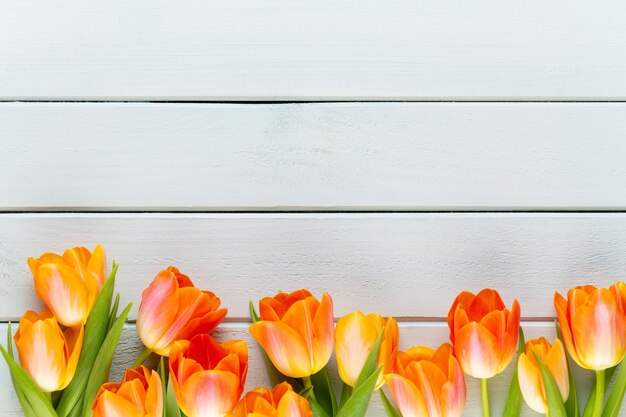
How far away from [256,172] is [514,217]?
0.26m

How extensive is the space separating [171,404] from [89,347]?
91mm

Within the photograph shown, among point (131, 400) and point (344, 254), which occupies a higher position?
point (344, 254)

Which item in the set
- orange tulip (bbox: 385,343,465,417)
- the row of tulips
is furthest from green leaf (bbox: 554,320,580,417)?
orange tulip (bbox: 385,343,465,417)

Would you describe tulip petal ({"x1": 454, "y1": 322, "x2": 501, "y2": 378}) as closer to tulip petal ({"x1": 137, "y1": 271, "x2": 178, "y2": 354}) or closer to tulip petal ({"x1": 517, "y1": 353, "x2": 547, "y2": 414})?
tulip petal ({"x1": 517, "y1": 353, "x2": 547, "y2": 414})

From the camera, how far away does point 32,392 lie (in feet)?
1.68

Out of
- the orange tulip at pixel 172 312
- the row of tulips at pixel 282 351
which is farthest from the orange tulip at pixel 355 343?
the orange tulip at pixel 172 312

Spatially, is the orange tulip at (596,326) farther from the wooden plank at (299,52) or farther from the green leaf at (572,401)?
the wooden plank at (299,52)

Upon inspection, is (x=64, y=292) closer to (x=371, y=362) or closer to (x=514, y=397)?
(x=371, y=362)

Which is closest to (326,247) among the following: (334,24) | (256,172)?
(256,172)

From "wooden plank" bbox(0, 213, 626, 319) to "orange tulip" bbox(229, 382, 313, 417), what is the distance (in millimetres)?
99

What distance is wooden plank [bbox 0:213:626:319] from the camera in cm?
58

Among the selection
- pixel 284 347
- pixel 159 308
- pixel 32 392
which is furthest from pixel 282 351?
pixel 32 392

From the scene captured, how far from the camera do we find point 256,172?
0.58 metres

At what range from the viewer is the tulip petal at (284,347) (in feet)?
1.65
